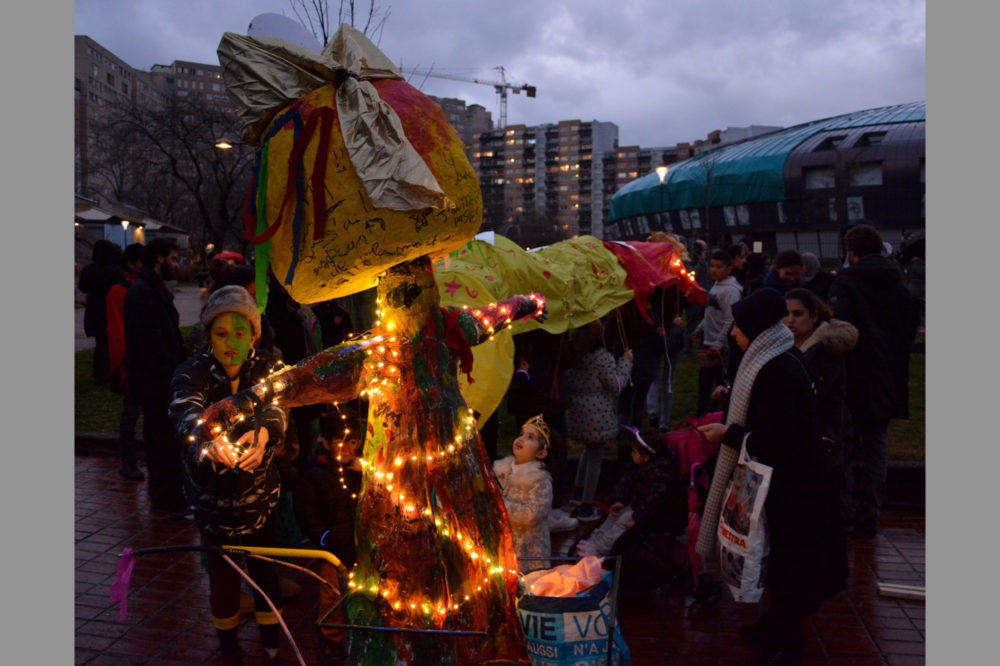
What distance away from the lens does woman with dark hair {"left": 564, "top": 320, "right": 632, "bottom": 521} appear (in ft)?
18.3

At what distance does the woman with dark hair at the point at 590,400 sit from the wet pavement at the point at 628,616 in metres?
0.48

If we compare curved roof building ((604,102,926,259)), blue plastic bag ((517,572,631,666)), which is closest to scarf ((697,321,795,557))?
blue plastic bag ((517,572,631,666))

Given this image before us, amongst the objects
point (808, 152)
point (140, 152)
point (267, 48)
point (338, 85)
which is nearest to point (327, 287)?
point (338, 85)

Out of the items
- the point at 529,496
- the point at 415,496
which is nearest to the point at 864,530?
the point at 529,496

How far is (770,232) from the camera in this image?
43938mm

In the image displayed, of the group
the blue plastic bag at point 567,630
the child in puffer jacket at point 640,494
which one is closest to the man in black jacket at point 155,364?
the child in puffer jacket at point 640,494

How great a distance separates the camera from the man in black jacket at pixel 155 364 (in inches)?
220

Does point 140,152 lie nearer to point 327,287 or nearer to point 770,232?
point 327,287

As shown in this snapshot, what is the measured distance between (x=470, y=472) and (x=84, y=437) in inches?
235

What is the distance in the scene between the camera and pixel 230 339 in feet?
11.2

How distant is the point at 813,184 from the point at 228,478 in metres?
44.0

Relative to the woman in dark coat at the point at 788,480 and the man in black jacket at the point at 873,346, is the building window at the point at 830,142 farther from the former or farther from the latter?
the woman in dark coat at the point at 788,480

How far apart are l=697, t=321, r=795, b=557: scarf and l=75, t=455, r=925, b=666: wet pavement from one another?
557 millimetres

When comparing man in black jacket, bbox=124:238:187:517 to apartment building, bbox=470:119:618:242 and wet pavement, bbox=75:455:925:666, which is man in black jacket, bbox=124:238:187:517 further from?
apartment building, bbox=470:119:618:242
